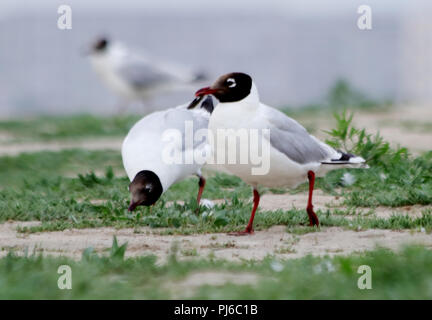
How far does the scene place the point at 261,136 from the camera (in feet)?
15.1

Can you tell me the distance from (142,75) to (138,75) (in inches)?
2.7

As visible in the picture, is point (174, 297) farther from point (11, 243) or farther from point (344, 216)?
point (344, 216)

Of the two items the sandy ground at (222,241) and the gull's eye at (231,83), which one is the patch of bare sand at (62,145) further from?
the gull's eye at (231,83)

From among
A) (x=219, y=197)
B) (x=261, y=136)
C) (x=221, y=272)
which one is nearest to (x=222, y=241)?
(x=261, y=136)

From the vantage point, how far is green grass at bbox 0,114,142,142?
11.0 m

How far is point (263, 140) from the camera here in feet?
15.1

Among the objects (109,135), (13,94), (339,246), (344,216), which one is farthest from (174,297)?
(13,94)

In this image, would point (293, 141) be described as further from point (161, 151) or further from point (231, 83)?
point (161, 151)

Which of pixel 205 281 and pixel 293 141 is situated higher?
pixel 293 141

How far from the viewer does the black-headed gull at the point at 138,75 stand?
1340cm

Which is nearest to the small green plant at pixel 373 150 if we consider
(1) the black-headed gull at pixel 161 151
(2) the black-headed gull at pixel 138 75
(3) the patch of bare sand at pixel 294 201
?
(3) the patch of bare sand at pixel 294 201

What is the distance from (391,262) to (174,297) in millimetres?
975

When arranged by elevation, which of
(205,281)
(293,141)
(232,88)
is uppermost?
(232,88)

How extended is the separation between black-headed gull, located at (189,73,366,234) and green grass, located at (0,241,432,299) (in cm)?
87
